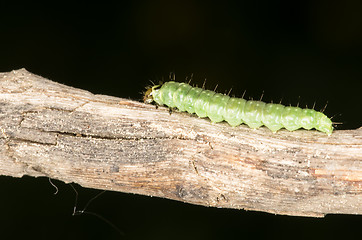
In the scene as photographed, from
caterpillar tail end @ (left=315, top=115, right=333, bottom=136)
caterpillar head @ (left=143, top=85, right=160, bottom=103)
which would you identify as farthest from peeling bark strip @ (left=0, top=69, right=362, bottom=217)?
caterpillar head @ (left=143, top=85, right=160, bottom=103)

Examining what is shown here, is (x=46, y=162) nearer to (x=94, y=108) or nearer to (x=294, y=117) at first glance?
(x=94, y=108)

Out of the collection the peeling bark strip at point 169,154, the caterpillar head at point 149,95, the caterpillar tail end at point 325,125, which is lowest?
the peeling bark strip at point 169,154

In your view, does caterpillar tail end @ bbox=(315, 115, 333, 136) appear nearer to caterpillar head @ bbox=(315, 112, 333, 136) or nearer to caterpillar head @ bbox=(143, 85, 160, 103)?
caterpillar head @ bbox=(315, 112, 333, 136)

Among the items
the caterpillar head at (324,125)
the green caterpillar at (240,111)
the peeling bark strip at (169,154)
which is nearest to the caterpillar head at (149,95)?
the green caterpillar at (240,111)

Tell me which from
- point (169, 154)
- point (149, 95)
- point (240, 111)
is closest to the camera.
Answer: point (169, 154)

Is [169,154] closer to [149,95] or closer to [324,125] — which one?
[149,95]

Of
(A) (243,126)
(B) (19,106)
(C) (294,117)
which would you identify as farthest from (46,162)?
(C) (294,117)

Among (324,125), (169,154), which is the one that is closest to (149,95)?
(169,154)

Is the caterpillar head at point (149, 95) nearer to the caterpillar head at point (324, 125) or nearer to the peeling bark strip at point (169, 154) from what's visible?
the peeling bark strip at point (169, 154)
